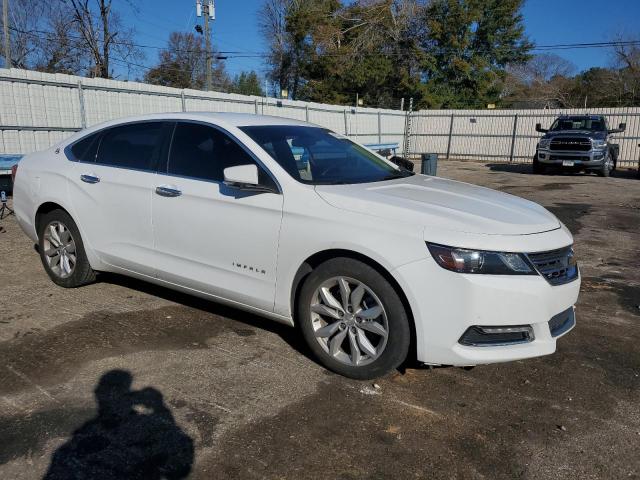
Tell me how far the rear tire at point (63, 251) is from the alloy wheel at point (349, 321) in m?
2.49

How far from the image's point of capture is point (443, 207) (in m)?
3.27

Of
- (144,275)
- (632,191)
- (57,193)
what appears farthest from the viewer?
(632,191)

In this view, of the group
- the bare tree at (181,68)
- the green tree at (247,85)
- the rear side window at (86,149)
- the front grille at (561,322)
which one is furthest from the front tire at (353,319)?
the green tree at (247,85)

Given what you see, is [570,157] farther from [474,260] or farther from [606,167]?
[474,260]

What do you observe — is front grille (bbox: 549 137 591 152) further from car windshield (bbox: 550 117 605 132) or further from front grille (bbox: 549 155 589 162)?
car windshield (bbox: 550 117 605 132)

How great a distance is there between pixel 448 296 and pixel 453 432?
0.71 m

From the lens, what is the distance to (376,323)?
318 cm

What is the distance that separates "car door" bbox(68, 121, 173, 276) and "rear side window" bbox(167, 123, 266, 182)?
154 millimetres

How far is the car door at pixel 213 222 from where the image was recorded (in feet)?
11.7

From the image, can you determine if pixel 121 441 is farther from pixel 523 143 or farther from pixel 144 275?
pixel 523 143

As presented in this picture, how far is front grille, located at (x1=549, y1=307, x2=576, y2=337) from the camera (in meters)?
3.18

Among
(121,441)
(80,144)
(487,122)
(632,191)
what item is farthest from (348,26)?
(121,441)

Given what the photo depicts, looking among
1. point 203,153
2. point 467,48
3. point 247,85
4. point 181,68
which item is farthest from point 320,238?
point 247,85

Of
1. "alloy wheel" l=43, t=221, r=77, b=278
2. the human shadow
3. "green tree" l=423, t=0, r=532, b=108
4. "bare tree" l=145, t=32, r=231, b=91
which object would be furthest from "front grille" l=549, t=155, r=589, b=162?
"bare tree" l=145, t=32, r=231, b=91
